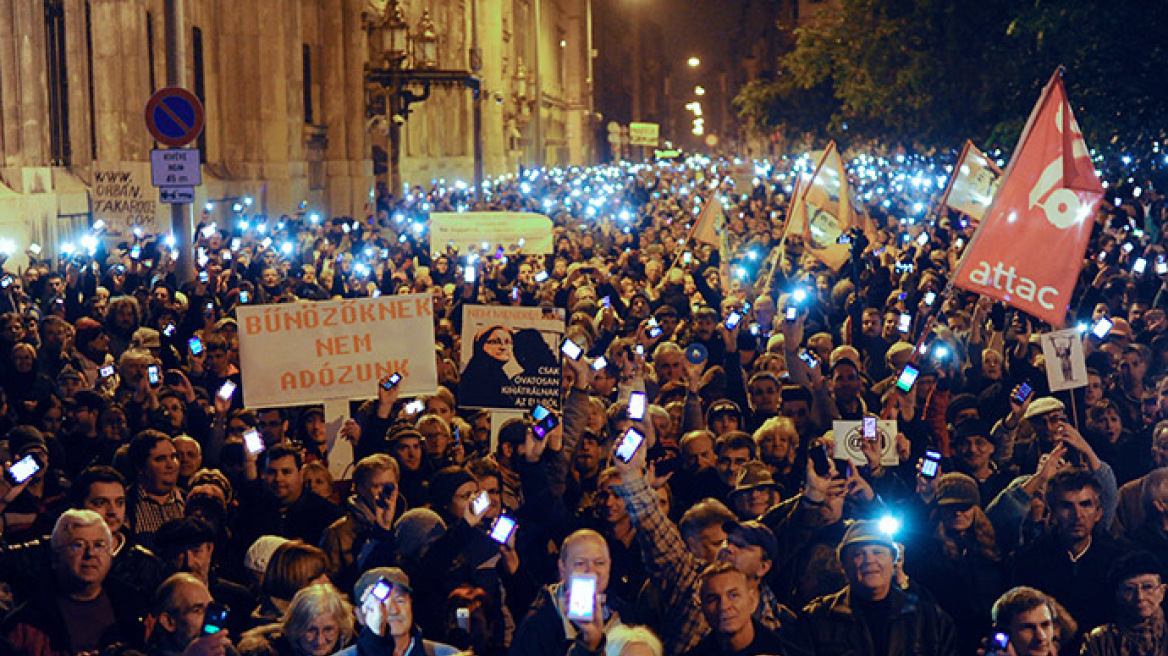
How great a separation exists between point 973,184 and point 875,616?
12.0 metres

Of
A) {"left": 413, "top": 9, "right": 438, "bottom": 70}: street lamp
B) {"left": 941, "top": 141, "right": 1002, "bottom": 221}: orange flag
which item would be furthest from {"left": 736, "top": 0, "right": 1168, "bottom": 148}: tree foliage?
{"left": 413, "top": 9, "right": 438, "bottom": 70}: street lamp

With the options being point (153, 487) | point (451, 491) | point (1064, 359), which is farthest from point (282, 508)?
point (1064, 359)

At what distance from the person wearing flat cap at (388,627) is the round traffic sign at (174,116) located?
8.93 metres

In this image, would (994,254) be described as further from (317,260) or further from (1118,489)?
(317,260)

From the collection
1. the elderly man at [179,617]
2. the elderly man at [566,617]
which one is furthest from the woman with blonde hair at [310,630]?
the elderly man at [566,617]

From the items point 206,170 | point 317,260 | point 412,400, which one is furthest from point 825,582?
point 206,170

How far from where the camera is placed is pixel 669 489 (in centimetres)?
883

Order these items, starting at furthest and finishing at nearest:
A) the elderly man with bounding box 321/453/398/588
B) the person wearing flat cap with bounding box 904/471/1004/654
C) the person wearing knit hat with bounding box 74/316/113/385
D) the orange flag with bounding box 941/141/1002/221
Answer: the orange flag with bounding box 941/141/1002/221, the person wearing knit hat with bounding box 74/316/113/385, the elderly man with bounding box 321/453/398/588, the person wearing flat cap with bounding box 904/471/1004/654

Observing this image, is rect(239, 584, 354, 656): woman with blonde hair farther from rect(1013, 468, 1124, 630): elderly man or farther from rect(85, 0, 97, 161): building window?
rect(85, 0, 97, 161): building window

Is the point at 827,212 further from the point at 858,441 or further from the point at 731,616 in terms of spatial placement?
the point at 731,616

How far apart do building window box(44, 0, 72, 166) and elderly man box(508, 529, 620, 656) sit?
65.0 feet

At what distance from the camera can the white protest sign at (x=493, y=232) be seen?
22.8 m

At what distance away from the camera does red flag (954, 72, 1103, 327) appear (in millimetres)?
9797

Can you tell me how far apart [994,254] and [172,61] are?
1020cm
